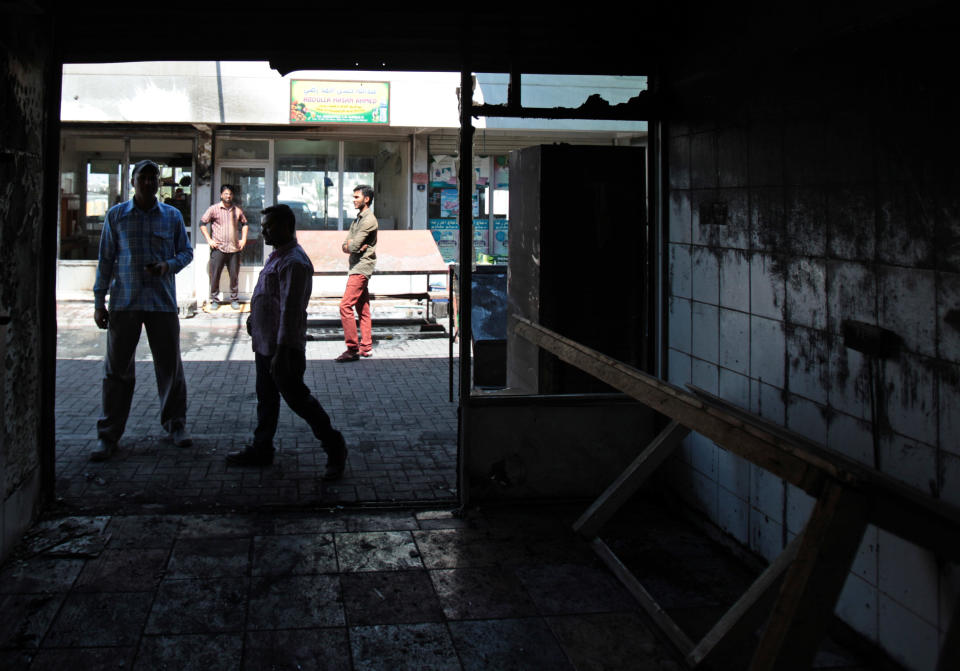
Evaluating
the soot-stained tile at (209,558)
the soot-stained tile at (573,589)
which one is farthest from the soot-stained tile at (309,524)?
the soot-stained tile at (573,589)

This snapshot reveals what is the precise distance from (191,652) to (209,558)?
1.01 m

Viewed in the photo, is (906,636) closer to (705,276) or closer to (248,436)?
(705,276)

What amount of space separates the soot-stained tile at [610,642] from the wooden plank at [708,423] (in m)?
0.95

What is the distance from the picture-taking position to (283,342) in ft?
19.4

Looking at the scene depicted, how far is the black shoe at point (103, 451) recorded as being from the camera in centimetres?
624

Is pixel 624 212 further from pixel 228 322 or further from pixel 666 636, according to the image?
pixel 228 322

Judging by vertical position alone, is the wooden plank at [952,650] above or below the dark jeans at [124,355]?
below

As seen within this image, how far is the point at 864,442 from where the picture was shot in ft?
12.1

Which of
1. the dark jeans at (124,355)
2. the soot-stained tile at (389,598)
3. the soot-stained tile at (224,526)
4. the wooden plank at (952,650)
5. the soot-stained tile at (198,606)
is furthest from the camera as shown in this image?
the dark jeans at (124,355)

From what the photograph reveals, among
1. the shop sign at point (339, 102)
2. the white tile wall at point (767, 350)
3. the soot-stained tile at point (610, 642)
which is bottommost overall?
the soot-stained tile at point (610, 642)

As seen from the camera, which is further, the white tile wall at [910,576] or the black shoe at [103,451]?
Result: the black shoe at [103,451]

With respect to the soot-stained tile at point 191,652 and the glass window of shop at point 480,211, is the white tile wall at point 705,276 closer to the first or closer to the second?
the soot-stained tile at point 191,652

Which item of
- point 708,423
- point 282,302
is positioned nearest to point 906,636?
point 708,423

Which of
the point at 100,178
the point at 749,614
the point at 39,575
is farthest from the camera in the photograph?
the point at 100,178
